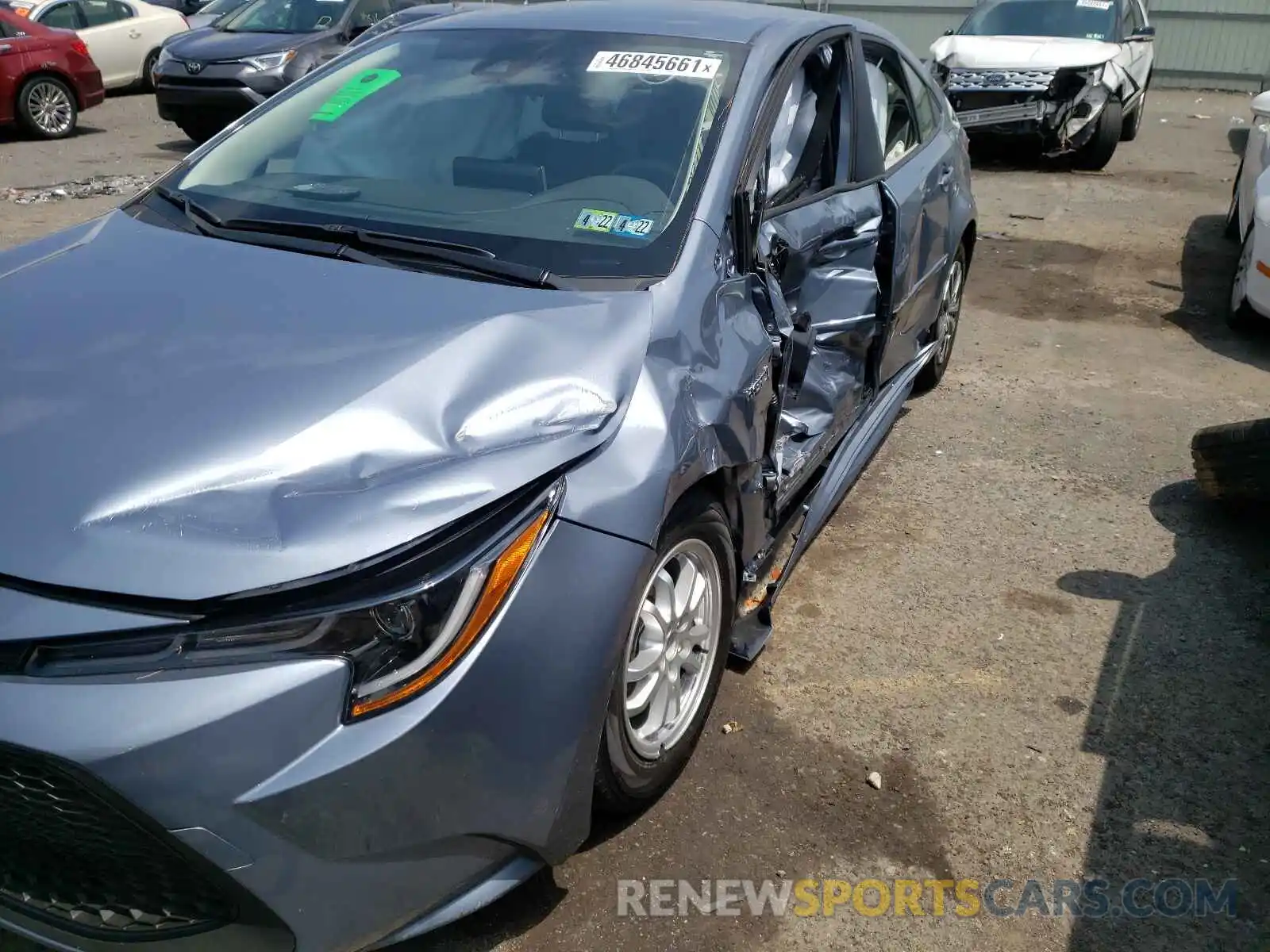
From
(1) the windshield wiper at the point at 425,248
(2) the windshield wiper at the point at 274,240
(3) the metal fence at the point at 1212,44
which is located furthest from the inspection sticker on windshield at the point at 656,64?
(3) the metal fence at the point at 1212,44

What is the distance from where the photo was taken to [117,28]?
14.1 metres

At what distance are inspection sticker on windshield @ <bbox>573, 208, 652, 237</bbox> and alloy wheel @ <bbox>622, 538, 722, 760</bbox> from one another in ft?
2.53

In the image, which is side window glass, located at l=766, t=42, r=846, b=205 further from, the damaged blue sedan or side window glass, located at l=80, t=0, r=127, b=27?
side window glass, located at l=80, t=0, r=127, b=27

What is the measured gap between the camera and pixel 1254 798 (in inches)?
105

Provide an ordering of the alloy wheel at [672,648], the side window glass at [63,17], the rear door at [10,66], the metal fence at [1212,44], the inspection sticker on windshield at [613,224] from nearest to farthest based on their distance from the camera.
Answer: the alloy wheel at [672,648] < the inspection sticker on windshield at [613,224] < the rear door at [10,66] < the side window glass at [63,17] < the metal fence at [1212,44]

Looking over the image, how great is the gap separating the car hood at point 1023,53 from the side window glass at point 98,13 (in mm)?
10512

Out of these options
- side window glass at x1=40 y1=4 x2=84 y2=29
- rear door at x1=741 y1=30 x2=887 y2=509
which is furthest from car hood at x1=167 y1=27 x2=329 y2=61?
rear door at x1=741 y1=30 x2=887 y2=509

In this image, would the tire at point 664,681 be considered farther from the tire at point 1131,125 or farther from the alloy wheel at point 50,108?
the alloy wheel at point 50,108

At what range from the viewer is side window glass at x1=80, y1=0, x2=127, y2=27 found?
45.3 ft

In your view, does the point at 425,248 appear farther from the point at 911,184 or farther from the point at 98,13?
the point at 98,13

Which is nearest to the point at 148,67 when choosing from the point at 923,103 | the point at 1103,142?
the point at 1103,142

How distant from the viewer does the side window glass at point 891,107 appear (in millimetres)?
3943

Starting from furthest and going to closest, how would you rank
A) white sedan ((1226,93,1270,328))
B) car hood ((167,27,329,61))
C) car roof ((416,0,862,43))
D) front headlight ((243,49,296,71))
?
car hood ((167,27,329,61)) → front headlight ((243,49,296,71)) → white sedan ((1226,93,1270,328)) → car roof ((416,0,862,43))

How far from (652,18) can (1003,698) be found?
2.27 metres
